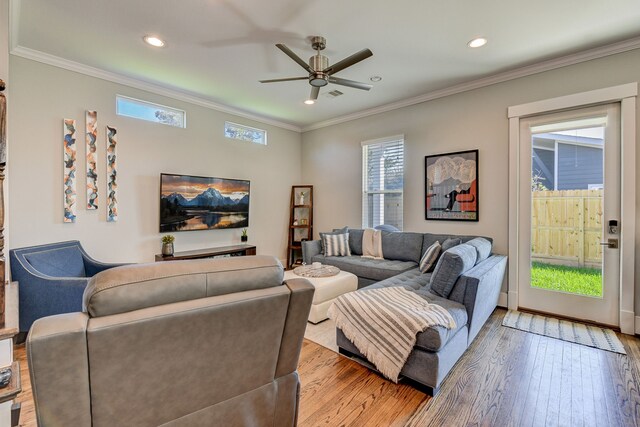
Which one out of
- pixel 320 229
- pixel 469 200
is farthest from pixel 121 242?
pixel 469 200

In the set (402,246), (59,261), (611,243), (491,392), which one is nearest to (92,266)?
(59,261)

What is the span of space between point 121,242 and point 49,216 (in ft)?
2.51

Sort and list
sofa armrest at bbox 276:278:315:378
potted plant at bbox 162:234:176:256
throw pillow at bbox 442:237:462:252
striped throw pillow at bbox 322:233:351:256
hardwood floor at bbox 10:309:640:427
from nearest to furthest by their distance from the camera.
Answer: sofa armrest at bbox 276:278:315:378
hardwood floor at bbox 10:309:640:427
throw pillow at bbox 442:237:462:252
potted plant at bbox 162:234:176:256
striped throw pillow at bbox 322:233:351:256

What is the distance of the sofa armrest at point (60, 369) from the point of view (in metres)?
0.82

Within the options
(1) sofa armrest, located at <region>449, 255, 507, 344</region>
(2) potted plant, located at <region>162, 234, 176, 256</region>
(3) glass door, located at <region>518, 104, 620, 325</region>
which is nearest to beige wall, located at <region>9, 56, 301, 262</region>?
(2) potted plant, located at <region>162, 234, 176, 256</region>

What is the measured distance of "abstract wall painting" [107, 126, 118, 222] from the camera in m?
3.61

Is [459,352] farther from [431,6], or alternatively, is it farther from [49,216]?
[49,216]

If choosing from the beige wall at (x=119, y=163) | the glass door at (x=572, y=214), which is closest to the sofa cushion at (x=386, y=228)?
the glass door at (x=572, y=214)

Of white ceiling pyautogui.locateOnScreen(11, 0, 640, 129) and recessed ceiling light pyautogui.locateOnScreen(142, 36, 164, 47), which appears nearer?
white ceiling pyautogui.locateOnScreen(11, 0, 640, 129)

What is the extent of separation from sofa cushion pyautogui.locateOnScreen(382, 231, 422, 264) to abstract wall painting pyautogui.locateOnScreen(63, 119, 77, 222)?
3932mm

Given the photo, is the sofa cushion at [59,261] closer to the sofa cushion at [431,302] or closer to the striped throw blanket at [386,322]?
the striped throw blanket at [386,322]

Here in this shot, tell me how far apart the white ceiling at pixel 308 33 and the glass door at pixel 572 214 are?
82 cm

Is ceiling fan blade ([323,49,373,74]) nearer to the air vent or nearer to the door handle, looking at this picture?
the air vent

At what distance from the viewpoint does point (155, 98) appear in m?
4.02
